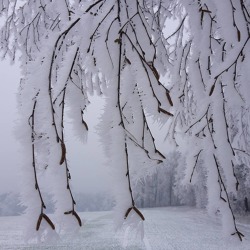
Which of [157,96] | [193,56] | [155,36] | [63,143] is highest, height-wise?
[155,36]

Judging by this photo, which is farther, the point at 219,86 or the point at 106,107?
the point at 219,86

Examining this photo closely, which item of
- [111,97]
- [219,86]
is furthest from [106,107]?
[219,86]

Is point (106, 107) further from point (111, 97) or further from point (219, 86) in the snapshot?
point (219, 86)

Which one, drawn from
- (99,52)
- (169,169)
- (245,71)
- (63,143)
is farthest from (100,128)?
(169,169)

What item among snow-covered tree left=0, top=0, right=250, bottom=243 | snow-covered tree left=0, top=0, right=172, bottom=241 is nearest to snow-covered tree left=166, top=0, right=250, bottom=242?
snow-covered tree left=0, top=0, right=250, bottom=243

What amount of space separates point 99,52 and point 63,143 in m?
0.34

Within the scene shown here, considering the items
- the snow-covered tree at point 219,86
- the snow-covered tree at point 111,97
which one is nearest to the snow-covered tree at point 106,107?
the snow-covered tree at point 111,97

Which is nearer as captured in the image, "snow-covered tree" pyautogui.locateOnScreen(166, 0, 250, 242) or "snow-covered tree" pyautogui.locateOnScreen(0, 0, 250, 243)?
"snow-covered tree" pyautogui.locateOnScreen(0, 0, 250, 243)

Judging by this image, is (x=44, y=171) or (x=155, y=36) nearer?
(x=44, y=171)

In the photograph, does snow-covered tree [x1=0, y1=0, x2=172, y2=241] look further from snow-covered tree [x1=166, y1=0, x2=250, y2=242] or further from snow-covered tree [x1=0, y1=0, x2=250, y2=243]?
snow-covered tree [x1=166, y1=0, x2=250, y2=242]

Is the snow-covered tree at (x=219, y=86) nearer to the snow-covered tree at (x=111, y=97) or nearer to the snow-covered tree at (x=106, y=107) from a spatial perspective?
the snow-covered tree at (x=111, y=97)

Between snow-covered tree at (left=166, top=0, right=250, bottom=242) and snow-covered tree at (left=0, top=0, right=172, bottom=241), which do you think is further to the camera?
snow-covered tree at (left=166, top=0, right=250, bottom=242)

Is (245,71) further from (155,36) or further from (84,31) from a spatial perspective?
(155,36)

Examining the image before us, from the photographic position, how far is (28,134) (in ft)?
3.53
